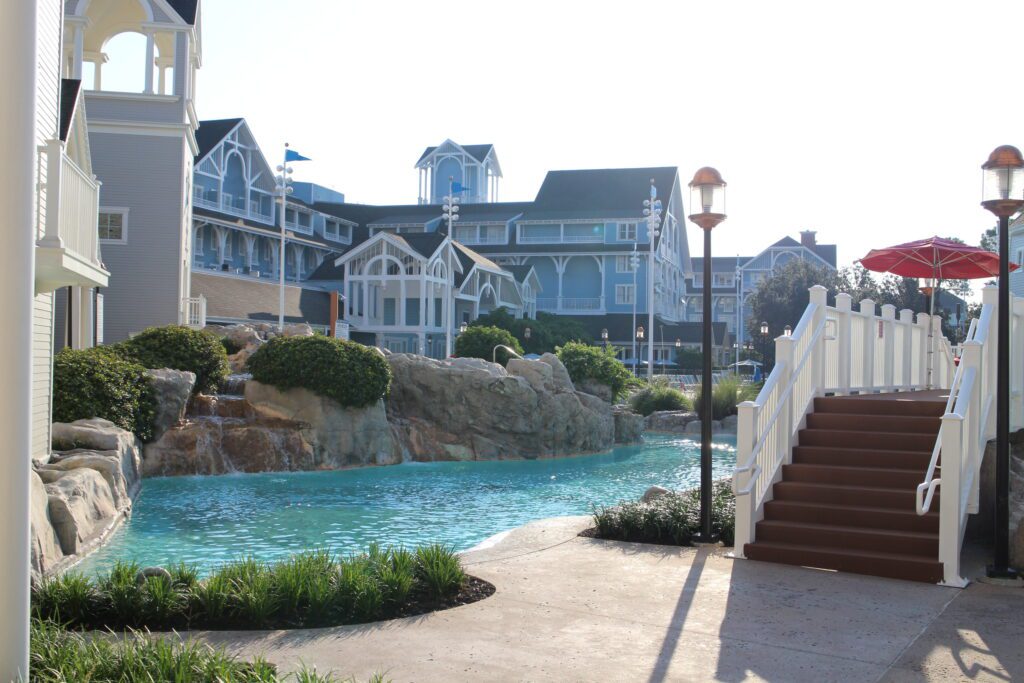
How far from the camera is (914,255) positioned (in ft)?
48.5

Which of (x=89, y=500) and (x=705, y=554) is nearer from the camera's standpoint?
(x=705, y=554)

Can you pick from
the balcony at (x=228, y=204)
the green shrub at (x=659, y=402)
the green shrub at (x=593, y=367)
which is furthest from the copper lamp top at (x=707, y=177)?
the balcony at (x=228, y=204)

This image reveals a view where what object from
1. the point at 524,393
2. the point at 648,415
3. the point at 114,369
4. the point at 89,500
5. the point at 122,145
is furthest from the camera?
the point at 648,415

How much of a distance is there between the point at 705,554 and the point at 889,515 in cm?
178

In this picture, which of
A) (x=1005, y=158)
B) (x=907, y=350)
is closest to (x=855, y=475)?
(x=1005, y=158)

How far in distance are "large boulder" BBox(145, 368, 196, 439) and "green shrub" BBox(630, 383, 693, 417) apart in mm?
19319

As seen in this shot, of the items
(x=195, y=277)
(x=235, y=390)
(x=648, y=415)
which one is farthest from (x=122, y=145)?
(x=648, y=415)

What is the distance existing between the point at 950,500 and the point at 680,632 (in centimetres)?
322

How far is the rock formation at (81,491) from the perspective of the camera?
30.8ft

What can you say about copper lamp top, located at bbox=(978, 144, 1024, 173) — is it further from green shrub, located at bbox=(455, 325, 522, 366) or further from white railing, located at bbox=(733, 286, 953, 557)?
green shrub, located at bbox=(455, 325, 522, 366)

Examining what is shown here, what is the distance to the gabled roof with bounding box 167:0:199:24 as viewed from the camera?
27.7 metres

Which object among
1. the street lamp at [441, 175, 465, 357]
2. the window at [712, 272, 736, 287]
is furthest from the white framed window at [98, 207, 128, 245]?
the window at [712, 272, 736, 287]

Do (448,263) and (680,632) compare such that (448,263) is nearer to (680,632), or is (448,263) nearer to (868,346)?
(868,346)

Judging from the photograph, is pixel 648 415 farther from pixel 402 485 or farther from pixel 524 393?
pixel 402 485
